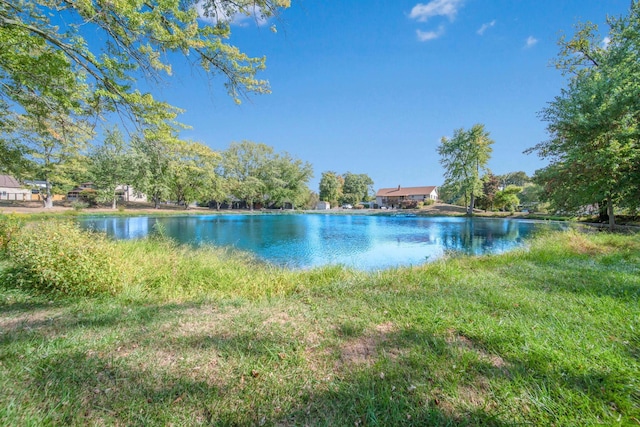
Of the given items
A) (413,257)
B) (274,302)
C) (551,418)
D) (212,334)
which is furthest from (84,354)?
(413,257)

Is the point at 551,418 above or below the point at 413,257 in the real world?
above

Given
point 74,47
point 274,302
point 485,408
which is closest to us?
point 485,408

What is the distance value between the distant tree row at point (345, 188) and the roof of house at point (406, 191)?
5.85 m

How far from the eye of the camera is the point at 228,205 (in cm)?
5812

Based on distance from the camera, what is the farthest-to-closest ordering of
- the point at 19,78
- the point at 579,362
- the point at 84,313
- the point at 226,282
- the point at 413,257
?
the point at 413,257 < the point at 226,282 < the point at 19,78 < the point at 84,313 < the point at 579,362

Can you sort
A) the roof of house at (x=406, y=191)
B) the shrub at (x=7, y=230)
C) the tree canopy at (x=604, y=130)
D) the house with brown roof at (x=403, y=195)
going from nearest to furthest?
1. the shrub at (x=7, y=230)
2. the tree canopy at (x=604, y=130)
3. the house with brown roof at (x=403, y=195)
4. the roof of house at (x=406, y=191)

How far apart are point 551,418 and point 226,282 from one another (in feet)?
17.6

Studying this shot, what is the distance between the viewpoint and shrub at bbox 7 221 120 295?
4.21m

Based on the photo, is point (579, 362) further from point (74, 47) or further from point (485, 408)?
point (74, 47)

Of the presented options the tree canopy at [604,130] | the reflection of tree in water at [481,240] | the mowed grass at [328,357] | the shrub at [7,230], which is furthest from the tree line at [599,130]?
the shrub at [7,230]

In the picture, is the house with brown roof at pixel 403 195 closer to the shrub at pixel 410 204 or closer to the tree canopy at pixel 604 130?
the shrub at pixel 410 204

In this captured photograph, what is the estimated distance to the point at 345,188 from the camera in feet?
264

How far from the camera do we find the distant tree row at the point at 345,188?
2911 inches

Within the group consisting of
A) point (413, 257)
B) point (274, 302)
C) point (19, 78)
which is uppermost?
point (19, 78)
